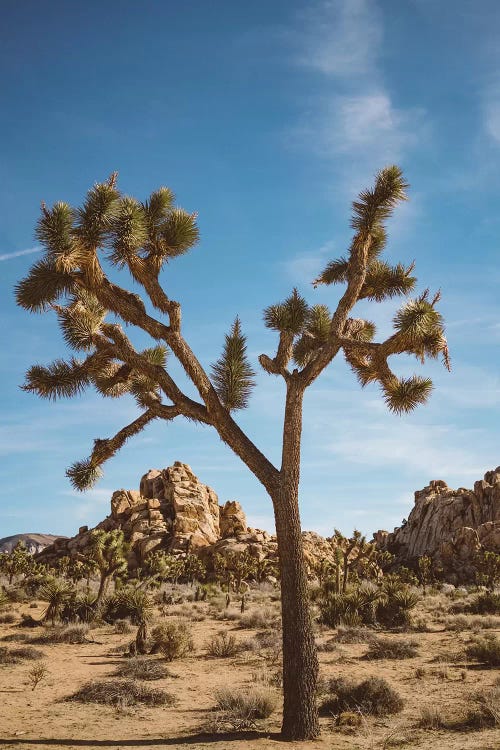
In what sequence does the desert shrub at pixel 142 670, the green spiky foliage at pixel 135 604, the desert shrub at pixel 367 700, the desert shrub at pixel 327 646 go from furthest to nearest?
the green spiky foliage at pixel 135 604, the desert shrub at pixel 327 646, the desert shrub at pixel 142 670, the desert shrub at pixel 367 700

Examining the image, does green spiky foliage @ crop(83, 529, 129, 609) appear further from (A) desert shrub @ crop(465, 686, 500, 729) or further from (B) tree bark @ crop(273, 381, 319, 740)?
(A) desert shrub @ crop(465, 686, 500, 729)

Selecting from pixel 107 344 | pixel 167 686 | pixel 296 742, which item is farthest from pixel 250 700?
pixel 107 344

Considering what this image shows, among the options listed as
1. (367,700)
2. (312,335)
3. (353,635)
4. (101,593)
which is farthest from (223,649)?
(312,335)

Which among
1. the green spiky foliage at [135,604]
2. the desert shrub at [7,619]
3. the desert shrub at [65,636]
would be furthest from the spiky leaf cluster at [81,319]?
the desert shrub at [7,619]

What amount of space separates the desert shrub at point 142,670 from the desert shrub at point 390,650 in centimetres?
467

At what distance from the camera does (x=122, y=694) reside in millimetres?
9641

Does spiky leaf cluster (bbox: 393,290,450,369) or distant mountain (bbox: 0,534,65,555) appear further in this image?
distant mountain (bbox: 0,534,65,555)

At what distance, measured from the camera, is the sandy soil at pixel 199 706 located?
714 centimetres

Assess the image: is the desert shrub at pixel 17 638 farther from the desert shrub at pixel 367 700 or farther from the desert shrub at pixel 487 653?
the desert shrub at pixel 487 653

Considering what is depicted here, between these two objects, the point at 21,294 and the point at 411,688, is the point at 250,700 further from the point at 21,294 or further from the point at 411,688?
the point at 21,294

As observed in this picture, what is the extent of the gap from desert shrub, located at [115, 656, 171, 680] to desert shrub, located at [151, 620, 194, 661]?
48.8 inches

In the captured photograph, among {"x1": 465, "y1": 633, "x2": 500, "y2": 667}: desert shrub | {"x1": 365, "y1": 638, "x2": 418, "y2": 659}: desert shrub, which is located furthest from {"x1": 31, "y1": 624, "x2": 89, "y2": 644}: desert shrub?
{"x1": 465, "y1": 633, "x2": 500, "y2": 667}: desert shrub

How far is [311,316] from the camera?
10406mm

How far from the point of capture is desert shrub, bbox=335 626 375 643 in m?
15.4
